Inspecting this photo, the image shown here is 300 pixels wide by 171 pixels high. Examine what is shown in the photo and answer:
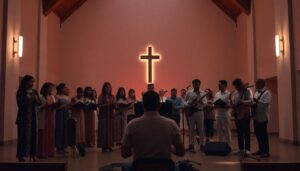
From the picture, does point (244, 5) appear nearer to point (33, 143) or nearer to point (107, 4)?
point (107, 4)

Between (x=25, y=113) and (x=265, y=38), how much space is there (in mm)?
8779

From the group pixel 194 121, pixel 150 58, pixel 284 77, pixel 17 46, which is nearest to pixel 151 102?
pixel 194 121

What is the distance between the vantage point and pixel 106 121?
29.3 ft

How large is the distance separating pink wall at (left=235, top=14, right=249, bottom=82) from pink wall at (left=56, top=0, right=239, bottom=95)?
0.19m

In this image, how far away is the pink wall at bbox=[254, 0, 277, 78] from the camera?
39.6ft

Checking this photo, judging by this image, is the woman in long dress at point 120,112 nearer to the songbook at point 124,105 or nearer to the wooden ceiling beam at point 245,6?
the songbook at point 124,105

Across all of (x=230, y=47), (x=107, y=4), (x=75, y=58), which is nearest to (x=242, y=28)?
(x=230, y=47)

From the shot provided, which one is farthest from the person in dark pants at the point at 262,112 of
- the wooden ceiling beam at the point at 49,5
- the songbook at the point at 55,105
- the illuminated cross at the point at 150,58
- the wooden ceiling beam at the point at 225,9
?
the wooden ceiling beam at the point at 225,9

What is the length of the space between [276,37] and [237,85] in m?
3.92

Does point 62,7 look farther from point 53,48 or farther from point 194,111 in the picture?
point 194,111

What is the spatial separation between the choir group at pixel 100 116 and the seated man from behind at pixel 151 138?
394 centimetres

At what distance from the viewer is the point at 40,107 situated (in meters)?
7.20

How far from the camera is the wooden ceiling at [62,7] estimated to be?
1391 centimetres

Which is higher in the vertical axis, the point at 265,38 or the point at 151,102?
the point at 265,38
